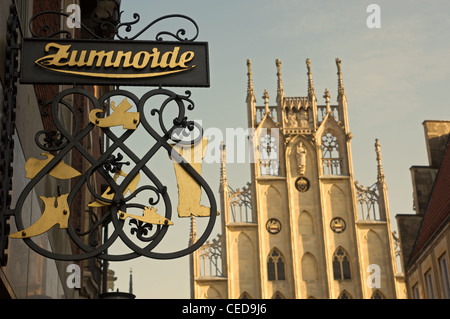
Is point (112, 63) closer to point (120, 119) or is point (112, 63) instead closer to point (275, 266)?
point (120, 119)

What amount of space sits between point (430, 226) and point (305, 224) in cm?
2398

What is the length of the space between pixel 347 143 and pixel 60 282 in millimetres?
37325

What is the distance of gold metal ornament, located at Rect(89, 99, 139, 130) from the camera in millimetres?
5566

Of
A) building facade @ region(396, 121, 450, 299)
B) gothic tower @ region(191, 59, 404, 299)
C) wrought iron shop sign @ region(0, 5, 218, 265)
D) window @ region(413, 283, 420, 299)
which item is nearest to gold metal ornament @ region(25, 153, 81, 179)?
wrought iron shop sign @ region(0, 5, 218, 265)

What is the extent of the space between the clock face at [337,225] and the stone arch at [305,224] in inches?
44.2

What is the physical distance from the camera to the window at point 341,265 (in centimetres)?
4500

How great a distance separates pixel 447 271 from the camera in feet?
64.5

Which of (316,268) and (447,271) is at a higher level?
(316,268)

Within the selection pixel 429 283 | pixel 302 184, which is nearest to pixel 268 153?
pixel 302 184

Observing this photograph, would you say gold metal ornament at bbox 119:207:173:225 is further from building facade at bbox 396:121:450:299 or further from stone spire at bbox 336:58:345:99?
stone spire at bbox 336:58:345:99

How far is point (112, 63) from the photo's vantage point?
18.7ft
